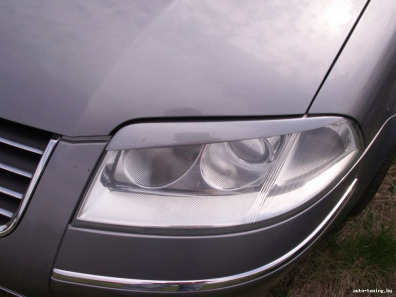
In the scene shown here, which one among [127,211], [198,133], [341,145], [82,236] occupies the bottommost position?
[82,236]

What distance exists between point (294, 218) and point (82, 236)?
0.58 meters

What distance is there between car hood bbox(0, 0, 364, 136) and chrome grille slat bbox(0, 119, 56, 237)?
42 millimetres

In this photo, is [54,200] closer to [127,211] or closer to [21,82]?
[127,211]

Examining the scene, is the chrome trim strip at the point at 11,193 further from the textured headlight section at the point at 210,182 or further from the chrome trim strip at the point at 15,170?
the textured headlight section at the point at 210,182

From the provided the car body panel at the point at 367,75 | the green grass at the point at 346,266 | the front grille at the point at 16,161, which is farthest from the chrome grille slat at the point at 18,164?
the green grass at the point at 346,266

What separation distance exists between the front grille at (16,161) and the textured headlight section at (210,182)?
0.19 metres

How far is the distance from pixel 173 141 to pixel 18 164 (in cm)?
45

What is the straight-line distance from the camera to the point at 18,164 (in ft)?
4.03

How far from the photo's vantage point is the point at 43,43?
→ 1.26 metres

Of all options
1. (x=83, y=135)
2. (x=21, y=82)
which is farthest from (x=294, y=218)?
(x=21, y=82)

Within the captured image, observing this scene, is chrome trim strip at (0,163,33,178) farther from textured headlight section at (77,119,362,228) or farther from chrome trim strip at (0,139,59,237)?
textured headlight section at (77,119,362,228)

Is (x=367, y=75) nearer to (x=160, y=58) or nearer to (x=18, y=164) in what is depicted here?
(x=160, y=58)

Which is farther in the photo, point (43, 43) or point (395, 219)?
point (395, 219)

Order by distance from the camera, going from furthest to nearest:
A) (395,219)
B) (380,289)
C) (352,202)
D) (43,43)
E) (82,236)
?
1. (395,219)
2. (380,289)
3. (352,202)
4. (43,43)
5. (82,236)
